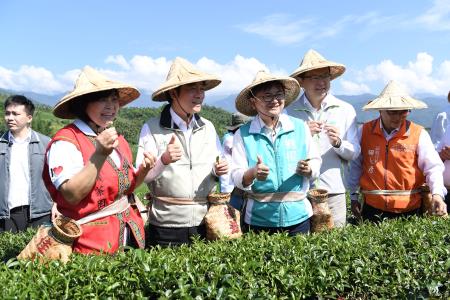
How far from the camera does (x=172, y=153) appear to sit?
11.5 feet

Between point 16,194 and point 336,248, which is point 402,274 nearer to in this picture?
point 336,248

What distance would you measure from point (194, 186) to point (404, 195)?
218cm

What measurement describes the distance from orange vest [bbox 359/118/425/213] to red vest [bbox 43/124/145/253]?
100 inches

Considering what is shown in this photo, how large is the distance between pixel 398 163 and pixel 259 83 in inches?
66.3

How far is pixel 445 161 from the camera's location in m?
5.36

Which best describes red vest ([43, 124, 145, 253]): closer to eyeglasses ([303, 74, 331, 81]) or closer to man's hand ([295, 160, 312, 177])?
man's hand ([295, 160, 312, 177])

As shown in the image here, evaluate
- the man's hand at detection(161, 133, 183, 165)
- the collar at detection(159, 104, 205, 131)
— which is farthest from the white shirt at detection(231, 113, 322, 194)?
the man's hand at detection(161, 133, 183, 165)

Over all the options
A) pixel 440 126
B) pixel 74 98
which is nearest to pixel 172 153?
pixel 74 98

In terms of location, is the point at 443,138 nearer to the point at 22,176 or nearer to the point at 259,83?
the point at 259,83

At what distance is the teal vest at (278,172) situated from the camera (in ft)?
13.0

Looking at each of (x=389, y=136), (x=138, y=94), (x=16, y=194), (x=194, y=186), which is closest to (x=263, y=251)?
(x=194, y=186)

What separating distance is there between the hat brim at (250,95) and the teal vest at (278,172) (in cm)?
41

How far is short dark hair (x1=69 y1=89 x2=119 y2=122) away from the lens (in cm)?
333

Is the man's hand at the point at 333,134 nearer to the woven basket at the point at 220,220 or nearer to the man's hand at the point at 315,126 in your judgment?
the man's hand at the point at 315,126
